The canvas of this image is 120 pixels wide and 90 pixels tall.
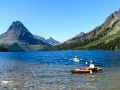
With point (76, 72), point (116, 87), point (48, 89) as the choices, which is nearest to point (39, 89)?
point (48, 89)

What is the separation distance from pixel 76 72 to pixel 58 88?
25009mm

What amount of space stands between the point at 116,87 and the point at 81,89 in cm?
658

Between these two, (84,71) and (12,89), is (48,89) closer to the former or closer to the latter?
(12,89)

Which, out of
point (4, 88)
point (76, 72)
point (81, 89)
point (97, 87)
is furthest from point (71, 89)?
point (76, 72)

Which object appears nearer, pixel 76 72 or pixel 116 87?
pixel 116 87

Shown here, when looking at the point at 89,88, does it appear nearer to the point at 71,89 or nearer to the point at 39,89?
the point at 71,89

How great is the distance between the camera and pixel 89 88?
142ft

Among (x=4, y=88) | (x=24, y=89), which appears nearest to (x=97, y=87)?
(x=24, y=89)

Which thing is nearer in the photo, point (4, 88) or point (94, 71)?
point (4, 88)

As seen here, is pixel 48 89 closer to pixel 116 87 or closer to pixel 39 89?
pixel 39 89

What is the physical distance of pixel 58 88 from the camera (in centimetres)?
4325

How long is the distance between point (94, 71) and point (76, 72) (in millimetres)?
6680

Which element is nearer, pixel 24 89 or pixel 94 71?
pixel 24 89

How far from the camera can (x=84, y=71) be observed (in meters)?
67.9
